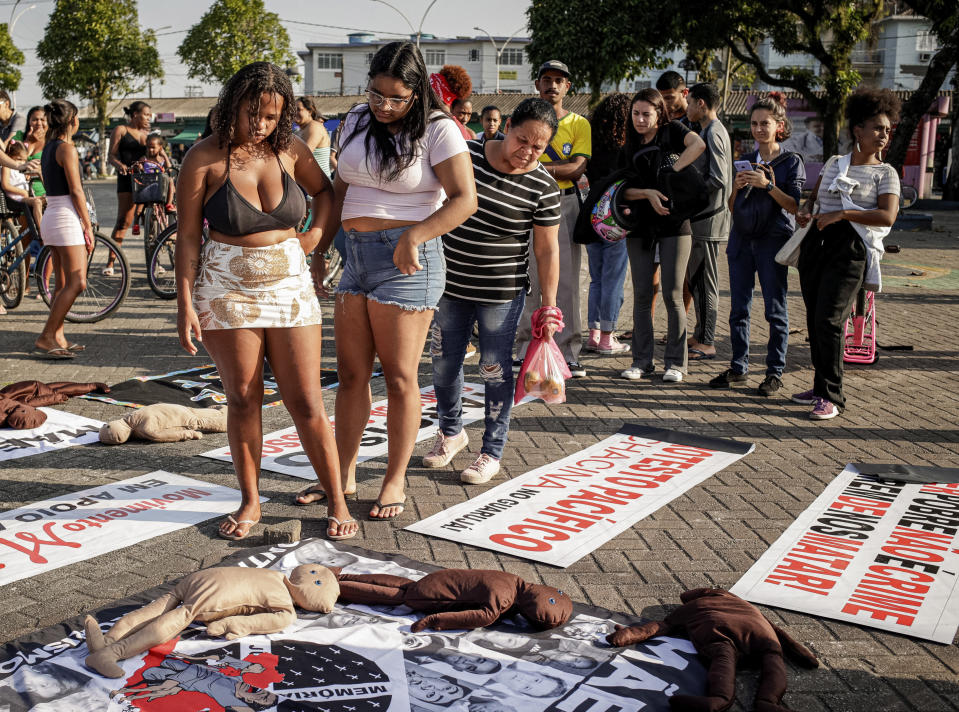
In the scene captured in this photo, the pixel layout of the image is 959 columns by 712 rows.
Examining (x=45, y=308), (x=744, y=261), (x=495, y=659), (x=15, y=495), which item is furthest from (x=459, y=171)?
(x=45, y=308)

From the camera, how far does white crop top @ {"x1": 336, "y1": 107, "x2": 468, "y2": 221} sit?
392cm

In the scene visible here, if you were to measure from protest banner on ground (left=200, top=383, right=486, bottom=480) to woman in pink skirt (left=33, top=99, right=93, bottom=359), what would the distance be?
2759 millimetres

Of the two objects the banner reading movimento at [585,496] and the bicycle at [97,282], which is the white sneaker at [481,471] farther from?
the bicycle at [97,282]

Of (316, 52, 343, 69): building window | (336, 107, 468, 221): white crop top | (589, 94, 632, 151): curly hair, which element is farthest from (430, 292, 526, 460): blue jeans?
(316, 52, 343, 69): building window

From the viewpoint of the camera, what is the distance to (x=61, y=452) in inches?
202

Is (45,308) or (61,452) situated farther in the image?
(45,308)

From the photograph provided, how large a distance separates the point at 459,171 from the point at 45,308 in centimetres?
693

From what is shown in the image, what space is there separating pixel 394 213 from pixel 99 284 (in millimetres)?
6441

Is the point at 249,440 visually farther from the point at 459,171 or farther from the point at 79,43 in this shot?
the point at 79,43

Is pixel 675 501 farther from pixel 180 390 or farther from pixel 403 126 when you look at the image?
pixel 180 390

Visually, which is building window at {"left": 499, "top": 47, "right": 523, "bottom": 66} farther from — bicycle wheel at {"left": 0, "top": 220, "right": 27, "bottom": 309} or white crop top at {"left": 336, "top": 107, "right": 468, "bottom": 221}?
white crop top at {"left": 336, "top": 107, "right": 468, "bottom": 221}

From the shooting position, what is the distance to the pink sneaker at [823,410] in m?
6.08

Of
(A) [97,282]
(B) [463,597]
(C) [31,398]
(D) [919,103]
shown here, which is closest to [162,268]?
(A) [97,282]

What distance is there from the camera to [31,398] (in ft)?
19.2
